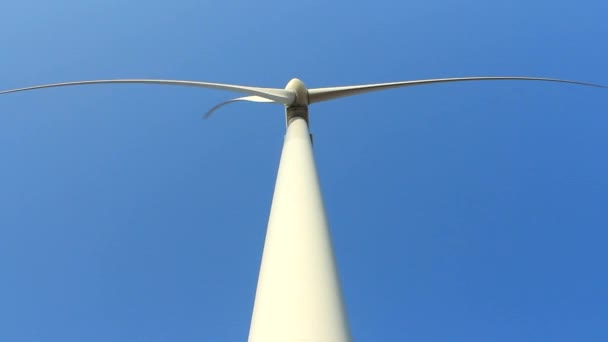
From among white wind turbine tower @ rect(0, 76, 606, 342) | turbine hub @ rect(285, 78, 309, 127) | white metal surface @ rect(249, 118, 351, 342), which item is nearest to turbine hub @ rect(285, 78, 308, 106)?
turbine hub @ rect(285, 78, 309, 127)

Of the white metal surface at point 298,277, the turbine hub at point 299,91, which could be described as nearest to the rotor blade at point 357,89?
the turbine hub at point 299,91

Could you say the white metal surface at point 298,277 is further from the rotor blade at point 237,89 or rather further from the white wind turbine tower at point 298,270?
the rotor blade at point 237,89

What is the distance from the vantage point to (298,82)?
48.3ft

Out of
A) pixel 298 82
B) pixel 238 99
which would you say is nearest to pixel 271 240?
pixel 298 82

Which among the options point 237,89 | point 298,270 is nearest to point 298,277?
point 298,270

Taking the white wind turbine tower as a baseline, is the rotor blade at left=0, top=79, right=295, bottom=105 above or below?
above

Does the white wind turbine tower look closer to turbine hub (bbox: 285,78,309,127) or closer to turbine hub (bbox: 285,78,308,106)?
turbine hub (bbox: 285,78,309,127)

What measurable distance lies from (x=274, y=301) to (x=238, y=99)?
9.90 m

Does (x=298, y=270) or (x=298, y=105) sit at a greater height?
(x=298, y=105)

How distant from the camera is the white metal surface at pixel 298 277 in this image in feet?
21.1

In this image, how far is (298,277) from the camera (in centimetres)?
702

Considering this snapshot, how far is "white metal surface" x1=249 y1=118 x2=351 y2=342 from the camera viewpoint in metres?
6.43

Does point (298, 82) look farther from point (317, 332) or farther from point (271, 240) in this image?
point (317, 332)

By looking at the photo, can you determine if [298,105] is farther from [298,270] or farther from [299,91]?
[298,270]
